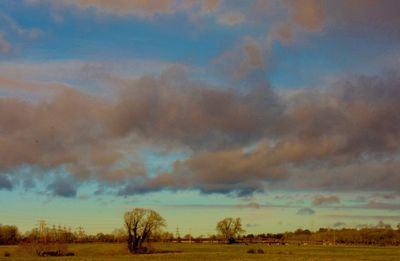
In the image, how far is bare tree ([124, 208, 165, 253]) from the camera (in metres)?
104

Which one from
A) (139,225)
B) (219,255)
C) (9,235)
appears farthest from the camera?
(9,235)

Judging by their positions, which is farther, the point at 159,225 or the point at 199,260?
the point at 159,225

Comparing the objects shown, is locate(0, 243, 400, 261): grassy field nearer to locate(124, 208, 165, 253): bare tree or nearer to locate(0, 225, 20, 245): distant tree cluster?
locate(124, 208, 165, 253): bare tree

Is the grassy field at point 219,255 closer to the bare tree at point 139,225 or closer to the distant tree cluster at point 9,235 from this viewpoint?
the bare tree at point 139,225

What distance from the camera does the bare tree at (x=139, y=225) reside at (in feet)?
342

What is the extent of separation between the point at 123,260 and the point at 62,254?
30.0m

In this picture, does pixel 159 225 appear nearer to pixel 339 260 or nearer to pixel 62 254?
pixel 62 254

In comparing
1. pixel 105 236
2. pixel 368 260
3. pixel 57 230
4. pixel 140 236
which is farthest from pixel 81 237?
pixel 368 260

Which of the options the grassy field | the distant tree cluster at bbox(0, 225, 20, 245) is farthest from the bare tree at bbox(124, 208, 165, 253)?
the distant tree cluster at bbox(0, 225, 20, 245)

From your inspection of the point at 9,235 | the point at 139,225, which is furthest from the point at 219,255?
the point at 9,235

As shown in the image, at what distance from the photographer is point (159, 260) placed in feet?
227

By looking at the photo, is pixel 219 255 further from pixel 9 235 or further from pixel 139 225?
pixel 9 235

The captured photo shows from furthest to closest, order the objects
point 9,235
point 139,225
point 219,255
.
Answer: point 9,235
point 139,225
point 219,255

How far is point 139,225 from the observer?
106250mm
